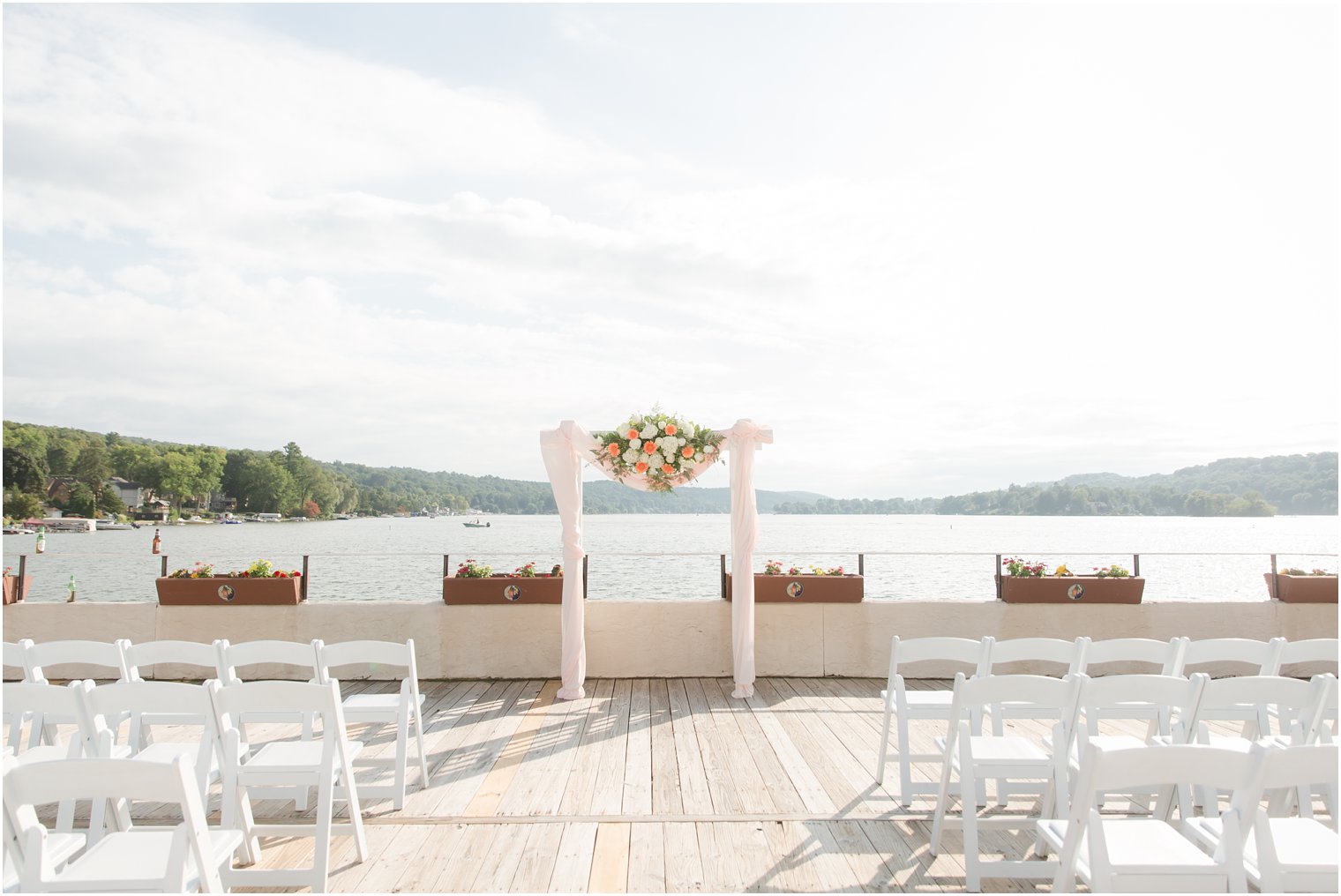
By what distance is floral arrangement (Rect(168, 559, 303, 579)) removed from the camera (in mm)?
6844

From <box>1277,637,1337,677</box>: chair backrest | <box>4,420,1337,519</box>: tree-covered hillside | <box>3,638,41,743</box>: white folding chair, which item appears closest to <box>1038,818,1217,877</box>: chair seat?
<box>1277,637,1337,677</box>: chair backrest

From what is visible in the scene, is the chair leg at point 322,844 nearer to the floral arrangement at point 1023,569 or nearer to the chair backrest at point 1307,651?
the chair backrest at point 1307,651

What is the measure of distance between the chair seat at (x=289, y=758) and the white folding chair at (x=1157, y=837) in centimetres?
245

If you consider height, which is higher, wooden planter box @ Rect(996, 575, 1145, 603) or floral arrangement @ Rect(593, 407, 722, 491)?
floral arrangement @ Rect(593, 407, 722, 491)

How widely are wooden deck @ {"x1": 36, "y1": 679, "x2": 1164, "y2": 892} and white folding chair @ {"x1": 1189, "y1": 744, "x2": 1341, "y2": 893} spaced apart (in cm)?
83

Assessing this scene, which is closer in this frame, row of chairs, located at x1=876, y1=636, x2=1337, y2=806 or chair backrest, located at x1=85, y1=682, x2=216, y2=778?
chair backrest, located at x1=85, y1=682, x2=216, y2=778

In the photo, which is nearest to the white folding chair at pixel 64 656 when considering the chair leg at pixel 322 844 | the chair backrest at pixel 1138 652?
the chair leg at pixel 322 844

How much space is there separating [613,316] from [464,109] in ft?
42.2

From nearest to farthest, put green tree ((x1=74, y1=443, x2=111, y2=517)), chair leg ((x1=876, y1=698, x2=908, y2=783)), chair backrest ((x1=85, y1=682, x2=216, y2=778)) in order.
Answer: chair backrest ((x1=85, y1=682, x2=216, y2=778)), chair leg ((x1=876, y1=698, x2=908, y2=783)), green tree ((x1=74, y1=443, x2=111, y2=517))

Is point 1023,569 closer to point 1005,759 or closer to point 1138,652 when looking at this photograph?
point 1138,652

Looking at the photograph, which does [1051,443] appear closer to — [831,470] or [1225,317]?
[831,470]

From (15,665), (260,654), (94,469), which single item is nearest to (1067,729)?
(260,654)

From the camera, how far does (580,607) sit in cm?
630

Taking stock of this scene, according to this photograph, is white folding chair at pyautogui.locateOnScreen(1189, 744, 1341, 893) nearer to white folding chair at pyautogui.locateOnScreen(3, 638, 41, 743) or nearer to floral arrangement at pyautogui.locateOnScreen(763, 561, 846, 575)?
white folding chair at pyautogui.locateOnScreen(3, 638, 41, 743)
